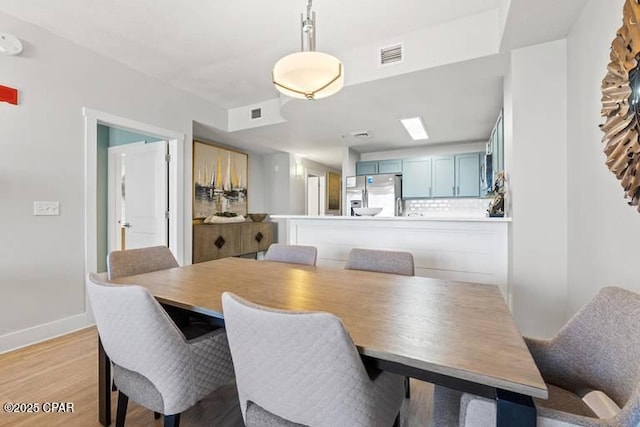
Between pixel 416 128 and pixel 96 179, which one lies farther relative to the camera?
pixel 416 128

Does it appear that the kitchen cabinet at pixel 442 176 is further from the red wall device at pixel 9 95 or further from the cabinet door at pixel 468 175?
the red wall device at pixel 9 95

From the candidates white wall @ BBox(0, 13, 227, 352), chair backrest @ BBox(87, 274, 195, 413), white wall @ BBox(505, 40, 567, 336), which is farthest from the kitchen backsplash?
chair backrest @ BBox(87, 274, 195, 413)

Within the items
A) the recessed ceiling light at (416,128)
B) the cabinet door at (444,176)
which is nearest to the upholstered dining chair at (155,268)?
the recessed ceiling light at (416,128)

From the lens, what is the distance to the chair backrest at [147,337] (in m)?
1.07

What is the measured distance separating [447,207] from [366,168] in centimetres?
165

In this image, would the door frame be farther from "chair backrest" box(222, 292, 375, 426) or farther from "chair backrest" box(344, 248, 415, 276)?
"chair backrest" box(222, 292, 375, 426)

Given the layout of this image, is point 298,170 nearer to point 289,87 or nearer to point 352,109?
point 352,109

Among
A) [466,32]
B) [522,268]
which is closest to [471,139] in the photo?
[466,32]

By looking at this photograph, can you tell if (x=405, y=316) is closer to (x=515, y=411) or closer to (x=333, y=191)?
(x=515, y=411)

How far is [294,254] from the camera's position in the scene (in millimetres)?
2375

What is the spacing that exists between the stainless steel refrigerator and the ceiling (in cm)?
156

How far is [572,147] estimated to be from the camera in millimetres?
1985

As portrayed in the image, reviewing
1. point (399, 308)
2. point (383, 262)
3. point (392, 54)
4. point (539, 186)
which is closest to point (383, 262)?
point (383, 262)

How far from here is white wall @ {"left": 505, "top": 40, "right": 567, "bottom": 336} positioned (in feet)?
6.94
